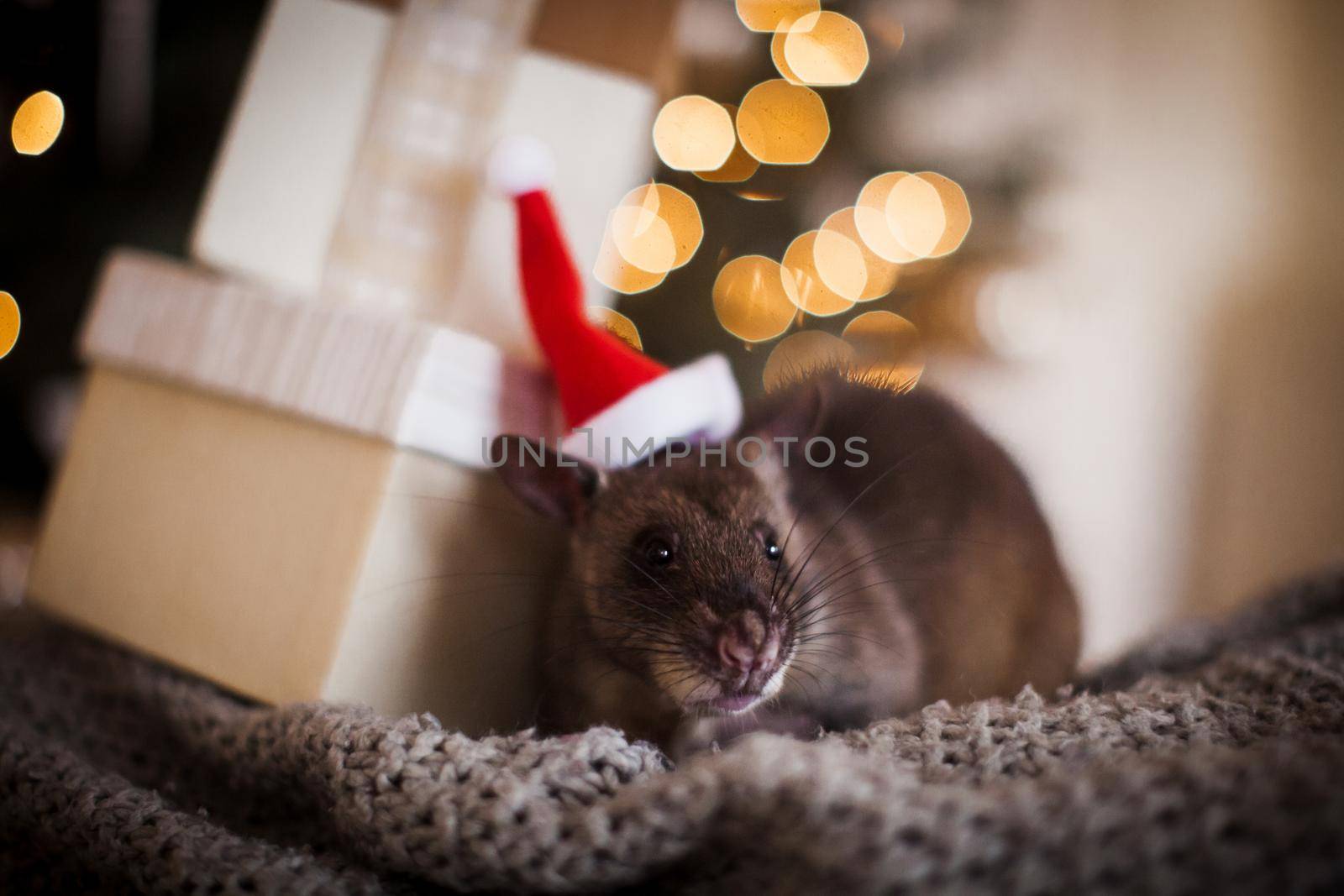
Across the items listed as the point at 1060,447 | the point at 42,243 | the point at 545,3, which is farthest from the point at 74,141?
the point at 1060,447

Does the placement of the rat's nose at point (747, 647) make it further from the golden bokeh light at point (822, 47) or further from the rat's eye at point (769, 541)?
the golden bokeh light at point (822, 47)

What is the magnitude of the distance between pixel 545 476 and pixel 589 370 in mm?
133

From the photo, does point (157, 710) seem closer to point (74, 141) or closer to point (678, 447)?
point (678, 447)

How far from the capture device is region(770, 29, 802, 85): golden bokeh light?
125 cm

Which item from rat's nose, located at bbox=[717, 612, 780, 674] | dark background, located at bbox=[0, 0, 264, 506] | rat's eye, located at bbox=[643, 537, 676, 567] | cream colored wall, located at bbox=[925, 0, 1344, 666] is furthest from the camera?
cream colored wall, located at bbox=[925, 0, 1344, 666]

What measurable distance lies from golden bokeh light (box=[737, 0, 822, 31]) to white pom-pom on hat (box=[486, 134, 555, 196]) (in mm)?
421

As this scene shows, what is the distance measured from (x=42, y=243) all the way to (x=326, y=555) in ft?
4.63

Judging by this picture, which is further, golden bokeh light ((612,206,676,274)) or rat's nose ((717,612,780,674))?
golden bokeh light ((612,206,676,274))

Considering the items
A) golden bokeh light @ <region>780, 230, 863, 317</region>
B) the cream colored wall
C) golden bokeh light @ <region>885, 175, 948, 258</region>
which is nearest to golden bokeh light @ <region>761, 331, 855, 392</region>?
golden bokeh light @ <region>780, 230, 863, 317</region>

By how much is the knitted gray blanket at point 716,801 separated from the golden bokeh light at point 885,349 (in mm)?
339

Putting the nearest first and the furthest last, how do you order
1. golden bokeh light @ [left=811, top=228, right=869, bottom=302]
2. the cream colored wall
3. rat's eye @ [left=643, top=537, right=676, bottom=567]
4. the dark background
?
rat's eye @ [left=643, top=537, right=676, bottom=567] < golden bokeh light @ [left=811, top=228, right=869, bottom=302] < the dark background < the cream colored wall

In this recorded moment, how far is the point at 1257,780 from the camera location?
49 cm

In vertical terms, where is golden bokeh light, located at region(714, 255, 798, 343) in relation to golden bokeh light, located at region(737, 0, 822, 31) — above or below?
below

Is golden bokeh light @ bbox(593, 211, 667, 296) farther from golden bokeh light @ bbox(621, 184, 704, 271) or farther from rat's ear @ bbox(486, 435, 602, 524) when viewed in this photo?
rat's ear @ bbox(486, 435, 602, 524)
